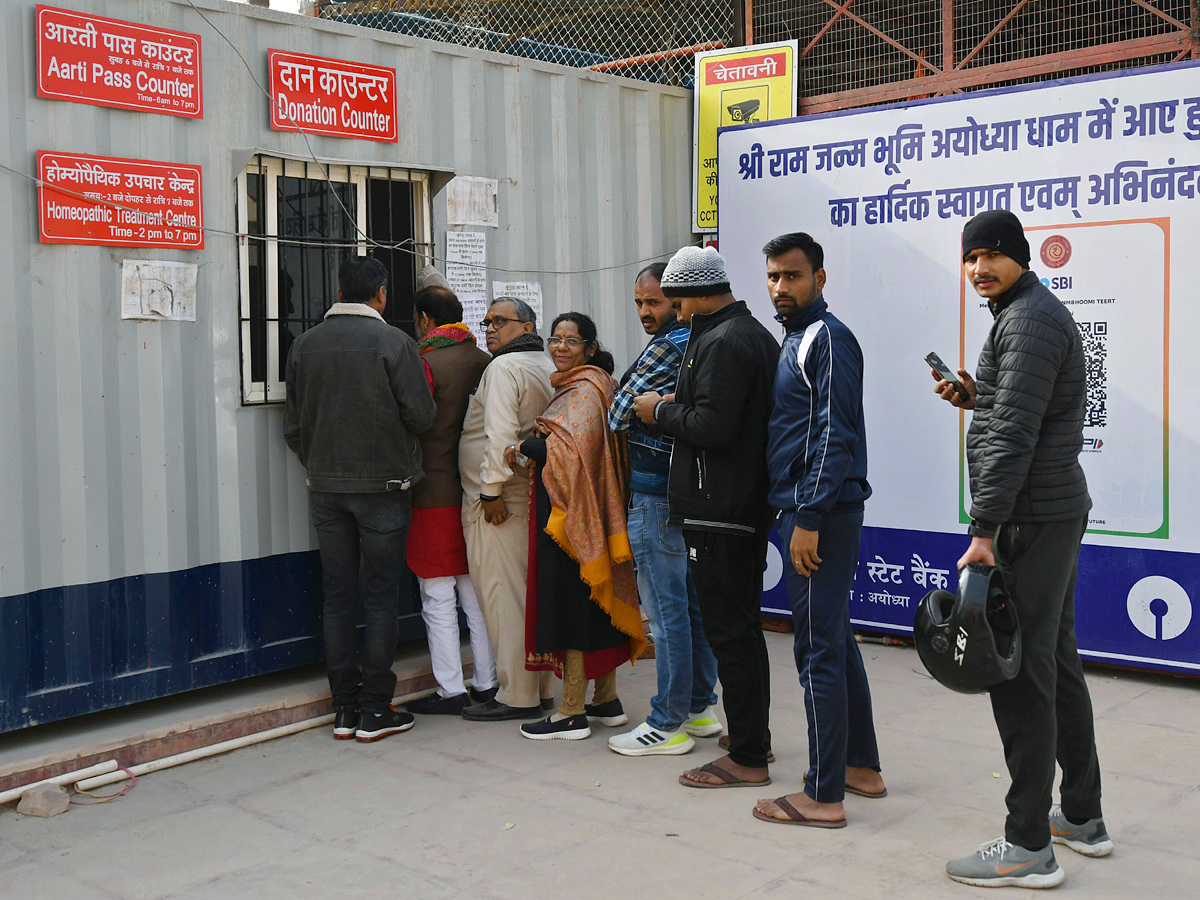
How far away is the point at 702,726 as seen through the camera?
480 cm

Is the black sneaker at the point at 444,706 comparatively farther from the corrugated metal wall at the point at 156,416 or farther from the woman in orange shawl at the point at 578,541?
the corrugated metal wall at the point at 156,416

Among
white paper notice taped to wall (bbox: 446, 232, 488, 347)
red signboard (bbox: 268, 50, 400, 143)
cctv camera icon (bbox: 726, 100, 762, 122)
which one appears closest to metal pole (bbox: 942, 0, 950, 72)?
cctv camera icon (bbox: 726, 100, 762, 122)

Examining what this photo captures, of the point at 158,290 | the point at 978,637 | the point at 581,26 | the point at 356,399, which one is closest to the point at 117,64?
the point at 158,290

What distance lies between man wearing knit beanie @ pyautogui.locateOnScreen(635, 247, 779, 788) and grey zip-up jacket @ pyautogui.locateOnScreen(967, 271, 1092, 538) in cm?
84

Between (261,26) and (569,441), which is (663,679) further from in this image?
(261,26)

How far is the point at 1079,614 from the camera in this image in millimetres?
5586

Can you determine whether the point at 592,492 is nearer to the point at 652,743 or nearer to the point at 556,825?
the point at 652,743

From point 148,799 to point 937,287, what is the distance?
4128 millimetres

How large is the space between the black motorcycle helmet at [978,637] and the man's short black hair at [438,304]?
273 centimetres

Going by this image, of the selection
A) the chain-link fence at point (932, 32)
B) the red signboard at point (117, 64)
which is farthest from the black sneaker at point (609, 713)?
the chain-link fence at point (932, 32)

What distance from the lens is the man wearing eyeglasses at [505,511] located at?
16.4ft

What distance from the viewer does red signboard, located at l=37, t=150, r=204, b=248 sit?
447 cm

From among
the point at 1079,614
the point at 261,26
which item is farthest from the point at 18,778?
the point at 1079,614

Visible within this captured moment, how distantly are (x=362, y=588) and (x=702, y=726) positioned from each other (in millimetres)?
1485
